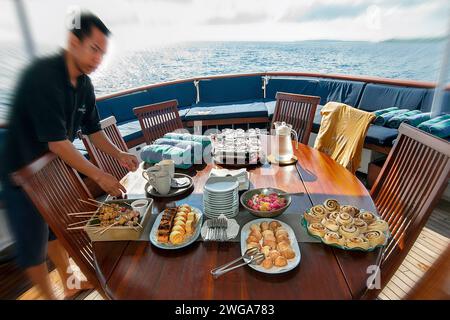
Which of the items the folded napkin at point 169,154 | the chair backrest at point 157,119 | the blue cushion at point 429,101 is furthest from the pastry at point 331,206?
the blue cushion at point 429,101

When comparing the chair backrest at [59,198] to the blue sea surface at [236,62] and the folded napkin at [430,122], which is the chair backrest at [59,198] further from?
the folded napkin at [430,122]

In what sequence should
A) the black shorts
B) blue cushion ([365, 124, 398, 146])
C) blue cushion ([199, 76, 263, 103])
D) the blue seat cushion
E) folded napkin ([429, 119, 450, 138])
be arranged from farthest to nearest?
blue cushion ([199, 76, 263, 103]) → the blue seat cushion → blue cushion ([365, 124, 398, 146]) → folded napkin ([429, 119, 450, 138]) → the black shorts

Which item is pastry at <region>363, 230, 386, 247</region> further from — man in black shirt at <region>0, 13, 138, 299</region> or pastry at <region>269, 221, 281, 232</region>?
man in black shirt at <region>0, 13, 138, 299</region>

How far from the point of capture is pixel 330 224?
2.95ft

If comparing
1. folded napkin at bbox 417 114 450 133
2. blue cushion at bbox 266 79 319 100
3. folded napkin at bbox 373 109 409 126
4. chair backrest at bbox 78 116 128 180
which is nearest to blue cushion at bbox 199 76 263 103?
blue cushion at bbox 266 79 319 100

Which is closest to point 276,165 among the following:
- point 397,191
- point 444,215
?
point 397,191

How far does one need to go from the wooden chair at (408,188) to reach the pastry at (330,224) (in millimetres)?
170

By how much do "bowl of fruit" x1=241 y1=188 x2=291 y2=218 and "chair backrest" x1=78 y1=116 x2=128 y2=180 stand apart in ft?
3.20

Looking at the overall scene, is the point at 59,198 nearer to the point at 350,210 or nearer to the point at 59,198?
the point at 59,198

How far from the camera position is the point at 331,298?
0.69m

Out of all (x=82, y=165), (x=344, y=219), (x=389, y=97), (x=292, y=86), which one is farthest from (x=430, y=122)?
(x=82, y=165)

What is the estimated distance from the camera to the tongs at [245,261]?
766 mm

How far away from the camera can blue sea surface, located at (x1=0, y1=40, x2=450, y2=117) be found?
1.51 m
